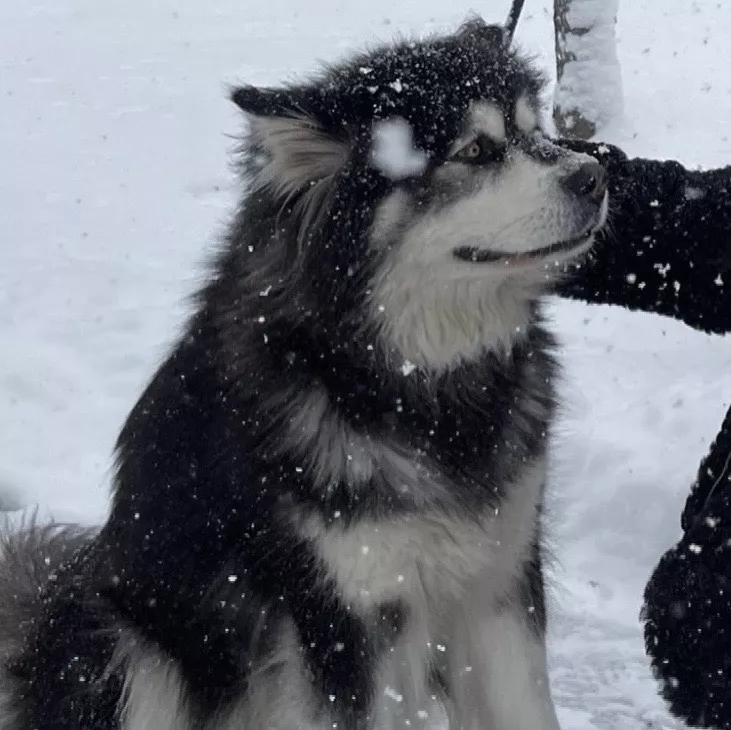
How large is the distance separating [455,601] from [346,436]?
0.54m

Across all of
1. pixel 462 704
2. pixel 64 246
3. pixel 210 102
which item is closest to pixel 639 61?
pixel 210 102

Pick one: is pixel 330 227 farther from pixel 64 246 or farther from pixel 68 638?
pixel 64 246

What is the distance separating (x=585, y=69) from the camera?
23.7 feet

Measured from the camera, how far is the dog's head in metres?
2.43

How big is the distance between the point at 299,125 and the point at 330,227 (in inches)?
9.0

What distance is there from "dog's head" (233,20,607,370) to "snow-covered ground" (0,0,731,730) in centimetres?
74

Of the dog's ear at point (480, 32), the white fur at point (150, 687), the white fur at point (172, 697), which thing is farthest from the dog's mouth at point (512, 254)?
the white fur at point (150, 687)

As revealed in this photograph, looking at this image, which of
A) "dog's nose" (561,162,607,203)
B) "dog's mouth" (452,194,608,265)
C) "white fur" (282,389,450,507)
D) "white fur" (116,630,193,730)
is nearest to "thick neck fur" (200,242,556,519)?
"white fur" (282,389,450,507)

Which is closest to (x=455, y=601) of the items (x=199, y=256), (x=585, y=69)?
(x=199, y=256)

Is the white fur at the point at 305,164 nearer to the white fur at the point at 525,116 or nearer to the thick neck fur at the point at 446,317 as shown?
the thick neck fur at the point at 446,317

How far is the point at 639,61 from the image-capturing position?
29.9 ft

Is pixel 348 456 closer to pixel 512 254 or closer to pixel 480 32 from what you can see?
pixel 512 254

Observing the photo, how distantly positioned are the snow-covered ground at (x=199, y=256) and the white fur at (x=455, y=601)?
418 mm

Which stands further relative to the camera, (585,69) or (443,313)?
(585,69)
